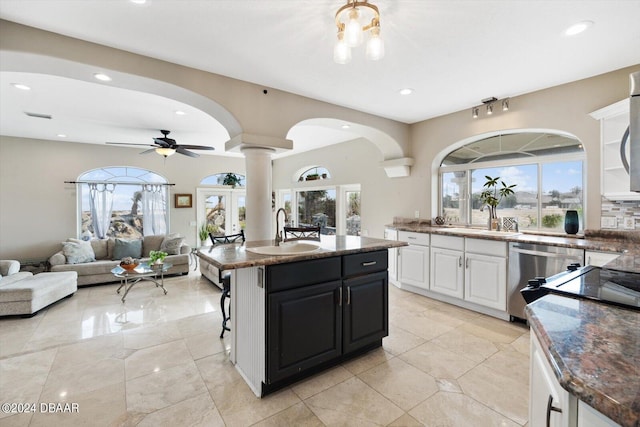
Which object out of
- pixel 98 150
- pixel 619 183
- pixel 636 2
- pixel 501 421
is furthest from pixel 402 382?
pixel 98 150

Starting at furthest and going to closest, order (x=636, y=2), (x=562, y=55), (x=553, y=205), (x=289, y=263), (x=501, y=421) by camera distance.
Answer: (x=553, y=205) < (x=562, y=55) < (x=289, y=263) < (x=636, y=2) < (x=501, y=421)

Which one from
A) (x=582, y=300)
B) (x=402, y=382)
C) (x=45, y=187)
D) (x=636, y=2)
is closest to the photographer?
(x=582, y=300)

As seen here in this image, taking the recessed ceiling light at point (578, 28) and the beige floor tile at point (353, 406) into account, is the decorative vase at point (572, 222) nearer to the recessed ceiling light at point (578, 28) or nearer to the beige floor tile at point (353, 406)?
the recessed ceiling light at point (578, 28)

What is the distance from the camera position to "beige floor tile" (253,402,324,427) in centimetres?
176

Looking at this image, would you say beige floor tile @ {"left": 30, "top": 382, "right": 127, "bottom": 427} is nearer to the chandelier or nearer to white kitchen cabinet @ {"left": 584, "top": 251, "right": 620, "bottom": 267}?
the chandelier

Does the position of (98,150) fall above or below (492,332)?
above

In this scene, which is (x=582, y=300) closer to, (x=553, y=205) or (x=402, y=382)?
(x=402, y=382)

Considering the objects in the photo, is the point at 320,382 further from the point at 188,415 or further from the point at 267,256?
the point at 267,256

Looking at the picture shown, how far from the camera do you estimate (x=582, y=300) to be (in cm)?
111

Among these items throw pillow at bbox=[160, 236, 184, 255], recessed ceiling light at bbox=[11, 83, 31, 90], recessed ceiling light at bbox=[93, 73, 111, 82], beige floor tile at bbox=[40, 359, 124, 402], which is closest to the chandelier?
recessed ceiling light at bbox=[93, 73, 111, 82]

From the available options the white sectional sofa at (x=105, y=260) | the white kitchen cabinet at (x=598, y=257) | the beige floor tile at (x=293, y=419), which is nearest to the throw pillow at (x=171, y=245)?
the white sectional sofa at (x=105, y=260)

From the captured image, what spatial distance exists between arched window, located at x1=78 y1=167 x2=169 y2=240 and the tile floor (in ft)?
10.8

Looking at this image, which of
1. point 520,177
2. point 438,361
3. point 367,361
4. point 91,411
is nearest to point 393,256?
point 520,177

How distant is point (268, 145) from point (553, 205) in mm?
3523
